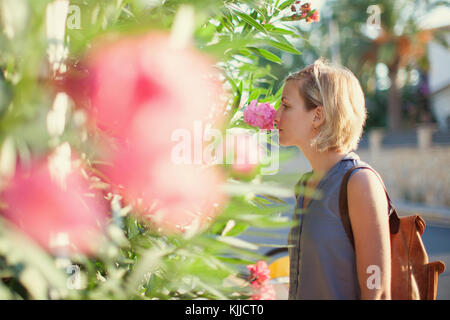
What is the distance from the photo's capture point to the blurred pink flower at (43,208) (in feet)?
1.41

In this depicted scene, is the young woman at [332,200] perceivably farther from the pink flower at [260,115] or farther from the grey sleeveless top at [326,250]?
the pink flower at [260,115]

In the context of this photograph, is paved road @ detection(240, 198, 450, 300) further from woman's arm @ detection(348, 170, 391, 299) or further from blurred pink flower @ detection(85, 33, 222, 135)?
blurred pink flower @ detection(85, 33, 222, 135)

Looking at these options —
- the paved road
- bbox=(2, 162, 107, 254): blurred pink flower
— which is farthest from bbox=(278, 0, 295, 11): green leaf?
the paved road

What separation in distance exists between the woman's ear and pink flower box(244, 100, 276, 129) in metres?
0.22

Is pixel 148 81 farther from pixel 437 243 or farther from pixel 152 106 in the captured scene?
pixel 437 243

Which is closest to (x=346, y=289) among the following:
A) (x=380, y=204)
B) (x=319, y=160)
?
(x=380, y=204)

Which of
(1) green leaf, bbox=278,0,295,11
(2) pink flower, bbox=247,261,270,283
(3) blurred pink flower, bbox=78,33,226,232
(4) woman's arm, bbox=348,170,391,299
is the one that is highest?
(1) green leaf, bbox=278,0,295,11

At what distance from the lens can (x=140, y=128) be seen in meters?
0.44

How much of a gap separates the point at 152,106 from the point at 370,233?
2.58 feet

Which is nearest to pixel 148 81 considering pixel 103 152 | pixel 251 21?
pixel 103 152

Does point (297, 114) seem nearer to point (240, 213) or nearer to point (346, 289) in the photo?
point (346, 289)

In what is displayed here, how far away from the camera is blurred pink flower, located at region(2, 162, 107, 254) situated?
430 mm

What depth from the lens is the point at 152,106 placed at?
1.42 ft
